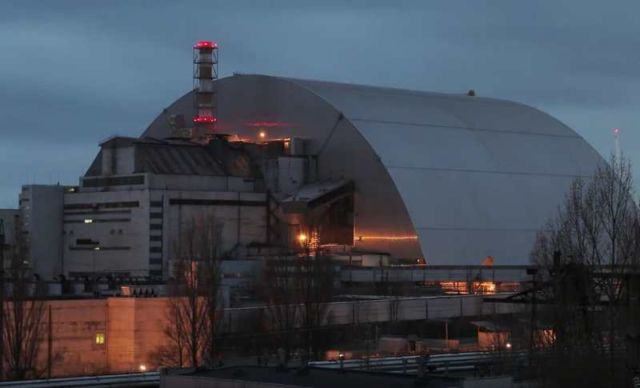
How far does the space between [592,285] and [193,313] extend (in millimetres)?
14089

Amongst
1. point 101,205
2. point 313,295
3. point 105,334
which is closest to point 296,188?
point 101,205

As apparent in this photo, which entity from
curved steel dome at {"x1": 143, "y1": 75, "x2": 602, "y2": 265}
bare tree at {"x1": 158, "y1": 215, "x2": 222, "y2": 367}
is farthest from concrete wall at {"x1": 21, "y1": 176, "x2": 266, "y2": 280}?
bare tree at {"x1": 158, "y1": 215, "x2": 222, "y2": 367}

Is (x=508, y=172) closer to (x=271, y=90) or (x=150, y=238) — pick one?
(x=271, y=90)

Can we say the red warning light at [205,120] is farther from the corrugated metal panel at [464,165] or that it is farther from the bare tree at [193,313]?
the bare tree at [193,313]

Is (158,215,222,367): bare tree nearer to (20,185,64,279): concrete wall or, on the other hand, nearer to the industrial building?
the industrial building

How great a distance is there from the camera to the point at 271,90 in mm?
→ 79375

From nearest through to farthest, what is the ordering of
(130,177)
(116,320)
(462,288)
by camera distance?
(116,320)
(462,288)
(130,177)

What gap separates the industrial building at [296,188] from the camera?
72562 mm

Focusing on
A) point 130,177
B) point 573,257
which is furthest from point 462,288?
point 573,257

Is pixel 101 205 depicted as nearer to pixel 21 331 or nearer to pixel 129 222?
pixel 129 222

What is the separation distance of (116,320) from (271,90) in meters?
36.4

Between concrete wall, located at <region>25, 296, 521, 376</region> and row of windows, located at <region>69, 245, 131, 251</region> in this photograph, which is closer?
concrete wall, located at <region>25, 296, 521, 376</region>

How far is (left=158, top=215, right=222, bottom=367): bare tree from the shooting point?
43250 millimetres

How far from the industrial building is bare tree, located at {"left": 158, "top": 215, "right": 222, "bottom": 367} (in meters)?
21.5
